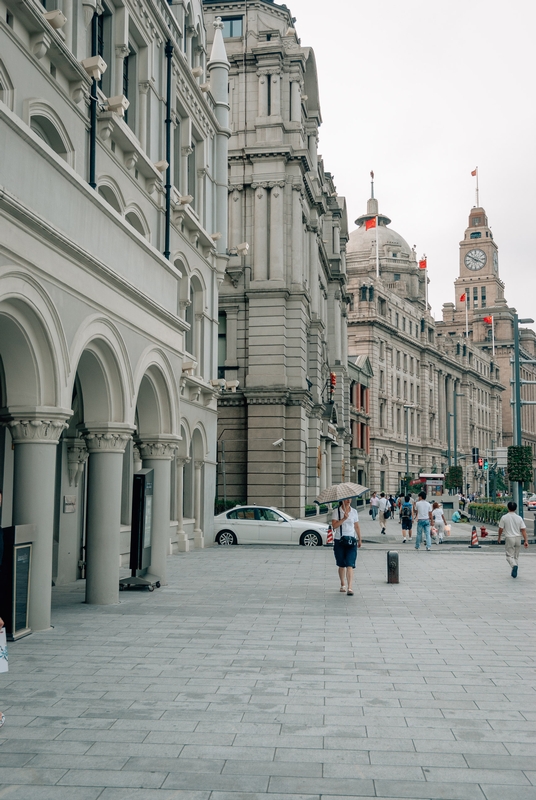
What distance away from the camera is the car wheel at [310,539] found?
27.7 meters

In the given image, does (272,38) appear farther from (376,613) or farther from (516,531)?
(376,613)

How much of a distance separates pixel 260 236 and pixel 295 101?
6994mm

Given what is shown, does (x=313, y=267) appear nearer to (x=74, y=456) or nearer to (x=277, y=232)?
(x=277, y=232)

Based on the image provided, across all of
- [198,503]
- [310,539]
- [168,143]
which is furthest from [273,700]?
[310,539]

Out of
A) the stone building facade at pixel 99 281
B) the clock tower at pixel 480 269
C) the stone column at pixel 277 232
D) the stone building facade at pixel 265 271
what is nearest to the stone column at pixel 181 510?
the stone building facade at pixel 99 281

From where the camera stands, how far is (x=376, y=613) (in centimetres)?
1327

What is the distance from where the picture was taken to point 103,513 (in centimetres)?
1331

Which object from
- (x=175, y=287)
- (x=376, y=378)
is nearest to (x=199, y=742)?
(x=175, y=287)

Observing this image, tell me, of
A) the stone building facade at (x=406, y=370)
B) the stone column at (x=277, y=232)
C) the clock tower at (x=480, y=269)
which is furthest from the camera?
the clock tower at (x=480, y=269)

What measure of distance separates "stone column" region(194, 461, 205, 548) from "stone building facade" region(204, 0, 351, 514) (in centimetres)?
1012

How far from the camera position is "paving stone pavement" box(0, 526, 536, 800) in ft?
19.1

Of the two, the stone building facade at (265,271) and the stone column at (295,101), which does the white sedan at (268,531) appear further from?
the stone column at (295,101)

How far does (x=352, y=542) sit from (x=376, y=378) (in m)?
71.8

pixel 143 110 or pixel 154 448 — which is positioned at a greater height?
pixel 143 110
